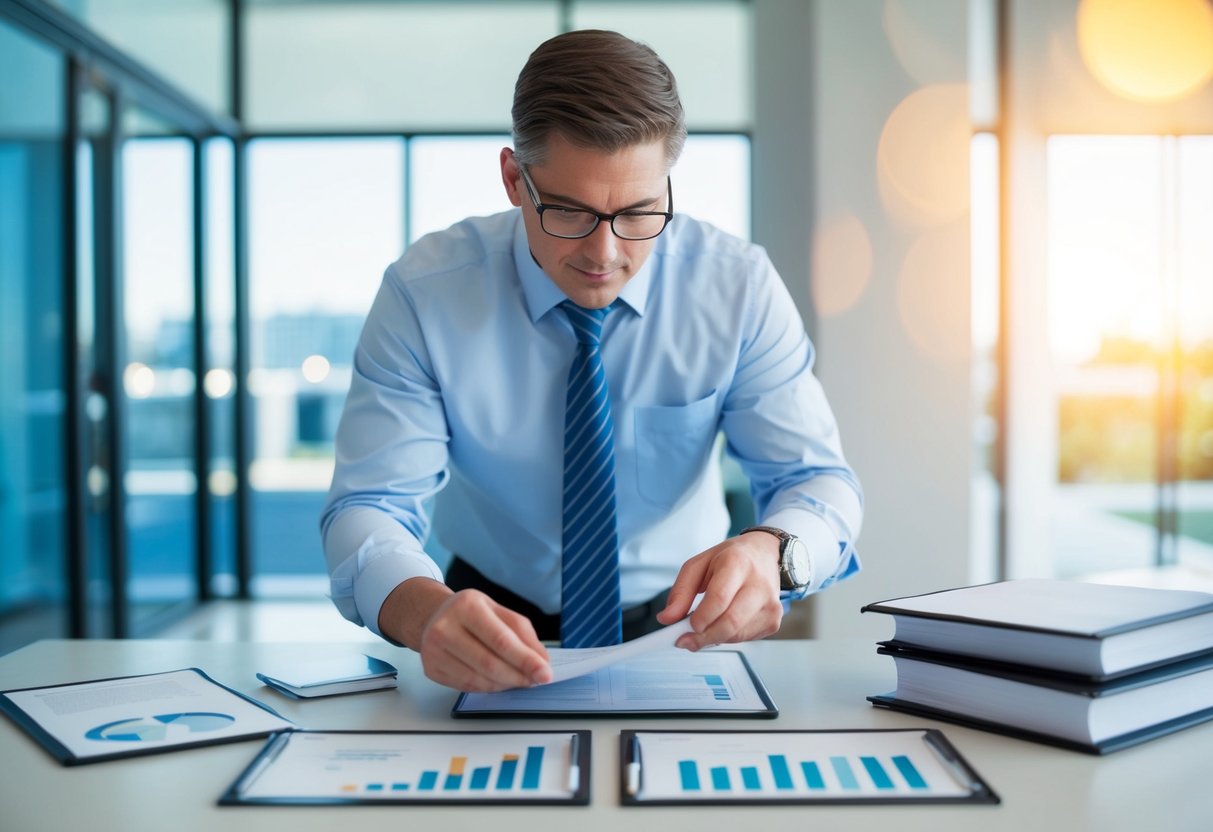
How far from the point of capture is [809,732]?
962mm

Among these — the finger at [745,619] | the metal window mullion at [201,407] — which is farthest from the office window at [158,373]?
the finger at [745,619]

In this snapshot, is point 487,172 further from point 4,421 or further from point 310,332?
point 4,421

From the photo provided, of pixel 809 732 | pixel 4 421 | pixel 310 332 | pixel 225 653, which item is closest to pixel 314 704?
pixel 225 653

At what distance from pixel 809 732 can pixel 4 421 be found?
10.9 feet

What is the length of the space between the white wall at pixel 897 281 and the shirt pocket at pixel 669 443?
83.9 inches

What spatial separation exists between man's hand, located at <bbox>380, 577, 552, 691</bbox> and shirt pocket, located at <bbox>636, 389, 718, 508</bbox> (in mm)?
610

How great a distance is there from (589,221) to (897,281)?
101 inches

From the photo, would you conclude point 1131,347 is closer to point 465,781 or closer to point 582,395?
point 582,395

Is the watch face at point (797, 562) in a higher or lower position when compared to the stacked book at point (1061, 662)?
higher

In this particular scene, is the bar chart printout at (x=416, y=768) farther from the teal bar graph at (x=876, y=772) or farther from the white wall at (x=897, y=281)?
the white wall at (x=897, y=281)

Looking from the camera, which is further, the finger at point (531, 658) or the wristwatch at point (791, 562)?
the wristwatch at point (791, 562)

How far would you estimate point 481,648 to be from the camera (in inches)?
37.6

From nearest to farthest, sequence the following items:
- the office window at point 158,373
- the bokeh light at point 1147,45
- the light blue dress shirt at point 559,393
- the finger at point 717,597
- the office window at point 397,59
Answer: the finger at point 717,597, the light blue dress shirt at point 559,393, the office window at point 158,373, the bokeh light at point 1147,45, the office window at point 397,59

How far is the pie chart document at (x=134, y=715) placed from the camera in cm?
94
